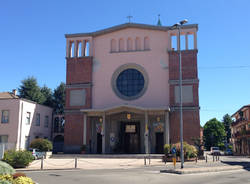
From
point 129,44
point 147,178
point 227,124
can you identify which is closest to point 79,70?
point 129,44

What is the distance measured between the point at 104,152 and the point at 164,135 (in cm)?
787

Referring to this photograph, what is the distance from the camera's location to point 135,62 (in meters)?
39.3

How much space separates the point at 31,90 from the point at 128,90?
25.7 m

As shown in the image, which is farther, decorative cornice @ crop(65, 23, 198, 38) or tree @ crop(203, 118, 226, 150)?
tree @ crop(203, 118, 226, 150)

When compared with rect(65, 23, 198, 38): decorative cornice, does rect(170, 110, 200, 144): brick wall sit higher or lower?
lower

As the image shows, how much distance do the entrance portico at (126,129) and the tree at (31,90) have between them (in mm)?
21946

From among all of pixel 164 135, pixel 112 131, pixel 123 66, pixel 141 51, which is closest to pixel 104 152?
pixel 112 131

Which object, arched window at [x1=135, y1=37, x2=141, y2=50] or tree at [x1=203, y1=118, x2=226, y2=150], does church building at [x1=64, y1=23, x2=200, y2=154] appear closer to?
arched window at [x1=135, y1=37, x2=141, y2=50]

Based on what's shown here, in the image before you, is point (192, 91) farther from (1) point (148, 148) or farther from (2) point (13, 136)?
(2) point (13, 136)

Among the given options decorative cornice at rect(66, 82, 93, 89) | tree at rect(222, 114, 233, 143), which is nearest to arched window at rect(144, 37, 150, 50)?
decorative cornice at rect(66, 82, 93, 89)

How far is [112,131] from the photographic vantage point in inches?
1508

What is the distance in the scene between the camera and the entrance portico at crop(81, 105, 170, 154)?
35.6 meters

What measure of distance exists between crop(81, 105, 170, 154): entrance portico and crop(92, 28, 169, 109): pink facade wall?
191 cm

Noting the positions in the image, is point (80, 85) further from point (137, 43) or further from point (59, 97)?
point (59, 97)
